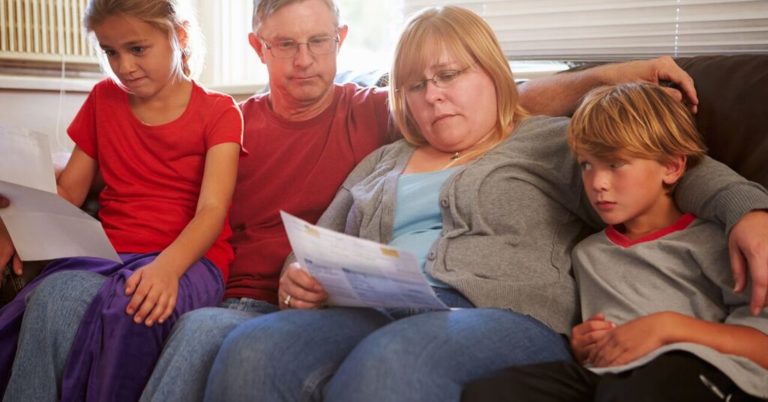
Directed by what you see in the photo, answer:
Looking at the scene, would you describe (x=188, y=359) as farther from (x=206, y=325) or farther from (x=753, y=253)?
(x=753, y=253)

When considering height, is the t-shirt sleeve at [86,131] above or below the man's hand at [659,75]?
below

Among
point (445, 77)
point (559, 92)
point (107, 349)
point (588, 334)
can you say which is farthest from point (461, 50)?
point (107, 349)

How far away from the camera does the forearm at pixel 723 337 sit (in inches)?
43.6

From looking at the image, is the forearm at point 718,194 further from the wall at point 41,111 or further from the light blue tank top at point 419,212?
the wall at point 41,111

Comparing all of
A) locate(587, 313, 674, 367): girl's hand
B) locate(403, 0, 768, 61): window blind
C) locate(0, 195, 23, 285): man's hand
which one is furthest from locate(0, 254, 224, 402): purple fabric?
locate(403, 0, 768, 61): window blind

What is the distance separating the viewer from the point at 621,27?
6.64 ft

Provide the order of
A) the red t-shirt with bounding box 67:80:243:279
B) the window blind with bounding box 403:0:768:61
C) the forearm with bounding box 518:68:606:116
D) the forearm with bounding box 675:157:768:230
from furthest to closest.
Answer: the window blind with bounding box 403:0:768:61 → the red t-shirt with bounding box 67:80:243:279 → the forearm with bounding box 518:68:606:116 → the forearm with bounding box 675:157:768:230

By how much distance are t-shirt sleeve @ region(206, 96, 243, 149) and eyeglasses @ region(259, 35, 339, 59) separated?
150 millimetres

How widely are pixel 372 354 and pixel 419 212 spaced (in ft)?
1.44

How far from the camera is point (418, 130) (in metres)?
1.64

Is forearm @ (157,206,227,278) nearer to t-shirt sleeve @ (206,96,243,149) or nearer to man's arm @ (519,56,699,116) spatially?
t-shirt sleeve @ (206,96,243,149)

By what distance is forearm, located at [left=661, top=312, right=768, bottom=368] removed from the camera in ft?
3.63

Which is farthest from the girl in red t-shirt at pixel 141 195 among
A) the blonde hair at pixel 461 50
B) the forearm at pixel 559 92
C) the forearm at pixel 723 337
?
the forearm at pixel 723 337

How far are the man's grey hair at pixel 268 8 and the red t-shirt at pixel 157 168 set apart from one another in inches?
7.3
